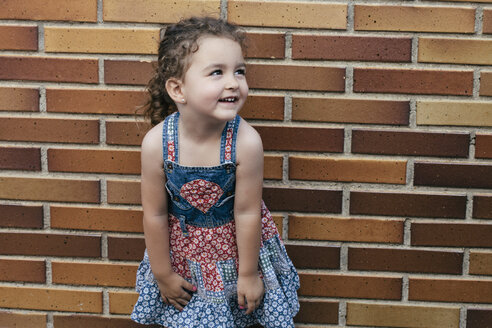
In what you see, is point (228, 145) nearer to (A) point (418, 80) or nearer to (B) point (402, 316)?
(A) point (418, 80)

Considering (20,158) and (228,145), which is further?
(20,158)

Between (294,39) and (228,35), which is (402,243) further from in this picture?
(228,35)

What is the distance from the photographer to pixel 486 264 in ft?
7.41

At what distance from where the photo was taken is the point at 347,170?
221cm

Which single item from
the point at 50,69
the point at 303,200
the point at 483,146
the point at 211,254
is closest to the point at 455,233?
the point at 483,146

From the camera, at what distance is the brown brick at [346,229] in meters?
2.25

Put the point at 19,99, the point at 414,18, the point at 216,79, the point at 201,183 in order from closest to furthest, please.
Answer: the point at 216,79
the point at 201,183
the point at 414,18
the point at 19,99

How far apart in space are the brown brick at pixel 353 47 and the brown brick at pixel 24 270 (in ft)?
4.39

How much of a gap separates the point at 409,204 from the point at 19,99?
1.56 metres

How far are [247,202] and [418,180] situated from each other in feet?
2.42

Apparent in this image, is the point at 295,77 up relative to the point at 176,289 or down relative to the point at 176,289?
up

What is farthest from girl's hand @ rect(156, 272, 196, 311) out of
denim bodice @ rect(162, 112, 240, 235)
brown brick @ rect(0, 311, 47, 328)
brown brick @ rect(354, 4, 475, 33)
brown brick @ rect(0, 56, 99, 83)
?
brown brick @ rect(354, 4, 475, 33)

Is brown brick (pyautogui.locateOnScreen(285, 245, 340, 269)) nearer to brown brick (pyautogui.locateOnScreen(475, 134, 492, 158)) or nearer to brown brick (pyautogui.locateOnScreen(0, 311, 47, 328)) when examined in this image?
brown brick (pyautogui.locateOnScreen(475, 134, 492, 158))

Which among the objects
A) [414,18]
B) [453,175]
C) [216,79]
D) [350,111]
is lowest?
[453,175]
